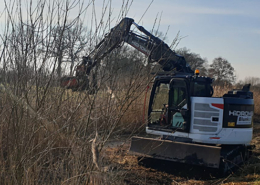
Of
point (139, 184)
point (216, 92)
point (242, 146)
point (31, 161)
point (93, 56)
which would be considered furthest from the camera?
point (216, 92)

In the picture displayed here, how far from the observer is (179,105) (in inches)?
250

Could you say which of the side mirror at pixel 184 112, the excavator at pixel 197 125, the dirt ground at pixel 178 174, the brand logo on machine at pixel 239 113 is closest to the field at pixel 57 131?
the dirt ground at pixel 178 174

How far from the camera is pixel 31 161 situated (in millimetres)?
3172

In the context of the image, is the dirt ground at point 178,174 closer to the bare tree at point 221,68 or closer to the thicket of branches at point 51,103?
the thicket of branches at point 51,103

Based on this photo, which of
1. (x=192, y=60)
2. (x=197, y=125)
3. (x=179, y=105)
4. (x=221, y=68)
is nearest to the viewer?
(x=197, y=125)

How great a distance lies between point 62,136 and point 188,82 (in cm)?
366

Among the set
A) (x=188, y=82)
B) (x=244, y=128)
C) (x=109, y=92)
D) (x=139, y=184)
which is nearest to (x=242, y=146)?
(x=244, y=128)

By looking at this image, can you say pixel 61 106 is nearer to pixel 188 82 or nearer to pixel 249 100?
pixel 188 82

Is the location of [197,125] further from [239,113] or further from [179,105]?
[239,113]

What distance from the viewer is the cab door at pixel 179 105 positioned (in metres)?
6.23

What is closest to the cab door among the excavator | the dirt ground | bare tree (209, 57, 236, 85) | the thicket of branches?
the excavator

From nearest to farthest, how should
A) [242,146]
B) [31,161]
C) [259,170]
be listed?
[31,161], [259,170], [242,146]

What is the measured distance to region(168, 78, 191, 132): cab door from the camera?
6227 mm

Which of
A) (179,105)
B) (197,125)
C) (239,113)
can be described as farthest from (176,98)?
(239,113)
